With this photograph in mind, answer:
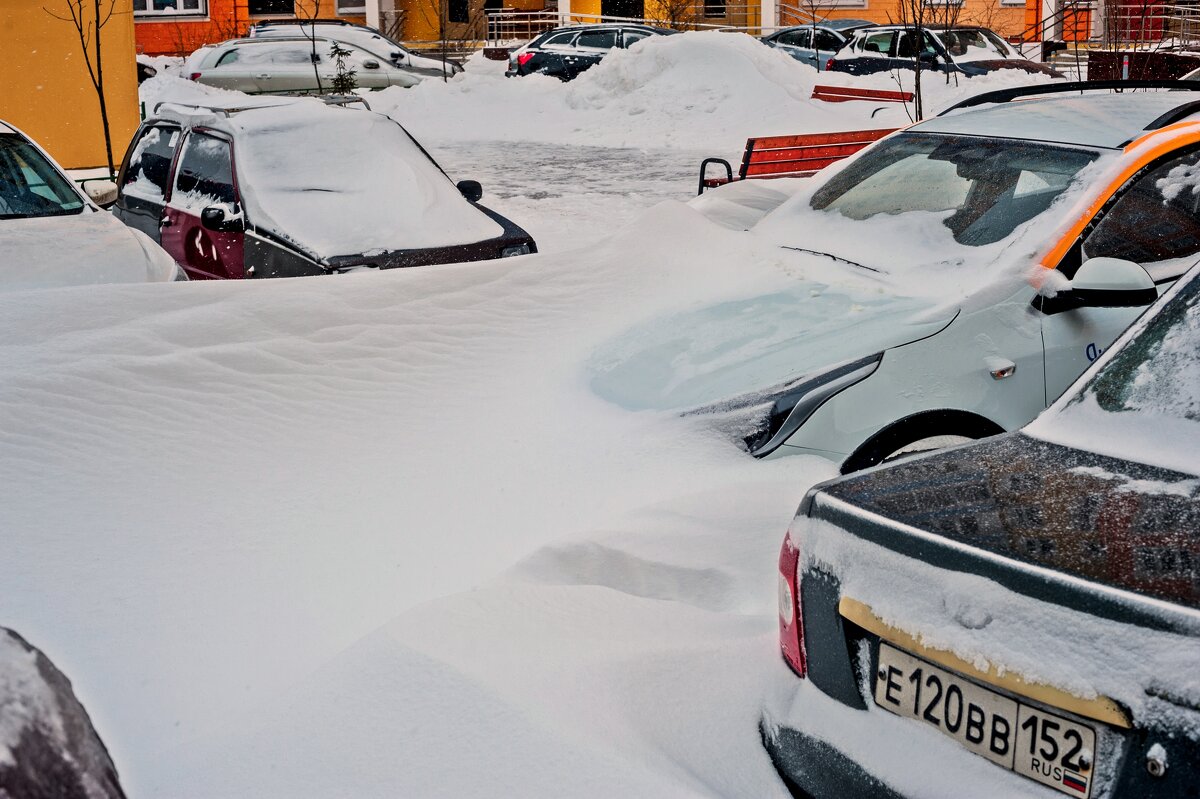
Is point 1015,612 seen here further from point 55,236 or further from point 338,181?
point 338,181

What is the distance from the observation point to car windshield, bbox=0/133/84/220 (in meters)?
7.38

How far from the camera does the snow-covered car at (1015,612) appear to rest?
6.14 ft

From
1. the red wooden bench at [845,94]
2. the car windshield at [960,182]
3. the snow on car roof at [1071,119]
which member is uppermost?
the red wooden bench at [845,94]

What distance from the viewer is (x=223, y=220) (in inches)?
300

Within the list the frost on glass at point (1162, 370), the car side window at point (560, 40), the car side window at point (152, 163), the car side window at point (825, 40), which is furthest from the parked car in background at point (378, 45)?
the frost on glass at point (1162, 370)

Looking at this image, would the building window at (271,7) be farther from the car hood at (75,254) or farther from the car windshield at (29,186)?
the car hood at (75,254)

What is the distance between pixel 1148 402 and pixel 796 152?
789 cm

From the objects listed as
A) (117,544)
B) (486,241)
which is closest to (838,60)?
(486,241)

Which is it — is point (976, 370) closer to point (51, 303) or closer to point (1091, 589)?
point (1091, 589)

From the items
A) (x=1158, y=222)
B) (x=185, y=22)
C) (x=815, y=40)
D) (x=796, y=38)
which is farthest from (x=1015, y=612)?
(x=185, y=22)

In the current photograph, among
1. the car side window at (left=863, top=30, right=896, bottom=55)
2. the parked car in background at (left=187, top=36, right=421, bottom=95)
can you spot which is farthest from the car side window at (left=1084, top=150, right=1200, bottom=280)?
the parked car in background at (left=187, top=36, right=421, bottom=95)

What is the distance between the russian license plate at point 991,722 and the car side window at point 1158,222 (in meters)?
2.57

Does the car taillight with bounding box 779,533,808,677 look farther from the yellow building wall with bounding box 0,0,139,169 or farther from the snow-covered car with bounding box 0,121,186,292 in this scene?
the yellow building wall with bounding box 0,0,139,169

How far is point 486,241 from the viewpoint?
25.9 ft
